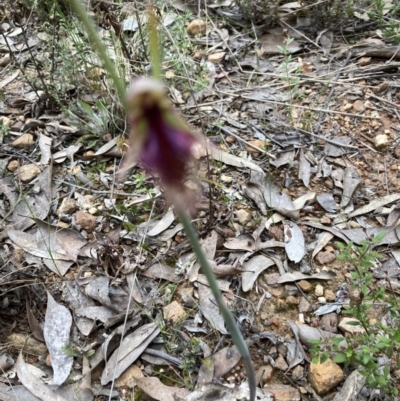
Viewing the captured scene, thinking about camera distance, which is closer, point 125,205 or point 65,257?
point 65,257

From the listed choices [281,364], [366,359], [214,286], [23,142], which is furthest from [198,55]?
[214,286]

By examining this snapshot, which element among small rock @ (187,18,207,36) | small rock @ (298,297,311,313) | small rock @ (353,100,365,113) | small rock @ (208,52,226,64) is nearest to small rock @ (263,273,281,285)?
small rock @ (298,297,311,313)

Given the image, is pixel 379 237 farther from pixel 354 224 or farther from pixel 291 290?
pixel 354 224

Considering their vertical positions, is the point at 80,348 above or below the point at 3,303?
below

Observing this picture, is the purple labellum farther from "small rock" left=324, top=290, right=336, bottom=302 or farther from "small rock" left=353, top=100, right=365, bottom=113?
"small rock" left=353, top=100, right=365, bottom=113

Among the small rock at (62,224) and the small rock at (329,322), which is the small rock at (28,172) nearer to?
the small rock at (62,224)

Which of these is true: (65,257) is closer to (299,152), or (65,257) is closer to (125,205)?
(125,205)

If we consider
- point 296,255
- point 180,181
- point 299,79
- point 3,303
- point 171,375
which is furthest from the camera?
point 299,79

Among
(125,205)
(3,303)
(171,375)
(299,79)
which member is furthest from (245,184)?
(3,303)
